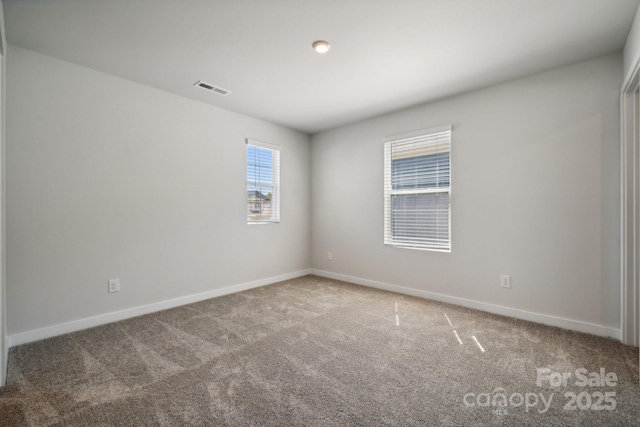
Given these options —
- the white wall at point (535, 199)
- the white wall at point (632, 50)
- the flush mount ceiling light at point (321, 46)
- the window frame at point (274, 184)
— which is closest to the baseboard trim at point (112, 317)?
the window frame at point (274, 184)

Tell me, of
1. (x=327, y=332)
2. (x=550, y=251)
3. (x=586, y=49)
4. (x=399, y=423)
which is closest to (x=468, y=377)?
(x=399, y=423)

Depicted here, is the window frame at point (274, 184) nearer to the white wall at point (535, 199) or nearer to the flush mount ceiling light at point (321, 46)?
the white wall at point (535, 199)

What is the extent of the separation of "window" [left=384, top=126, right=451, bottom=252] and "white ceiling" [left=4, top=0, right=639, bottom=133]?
0.69 meters

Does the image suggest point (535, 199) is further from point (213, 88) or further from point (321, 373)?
point (213, 88)

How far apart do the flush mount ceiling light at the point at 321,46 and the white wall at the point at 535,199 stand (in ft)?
5.85

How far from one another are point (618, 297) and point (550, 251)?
58 centimetres

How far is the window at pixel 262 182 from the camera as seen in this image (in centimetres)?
418

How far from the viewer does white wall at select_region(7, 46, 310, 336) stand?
8.01 ft

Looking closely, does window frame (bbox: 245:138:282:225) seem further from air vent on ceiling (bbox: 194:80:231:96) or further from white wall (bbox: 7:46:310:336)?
air vent on ceiling (bbox: 194:80:231:96)

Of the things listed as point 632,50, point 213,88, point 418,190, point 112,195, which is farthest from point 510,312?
point 112,195

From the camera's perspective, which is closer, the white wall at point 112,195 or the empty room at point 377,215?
the empty room at point 377,215

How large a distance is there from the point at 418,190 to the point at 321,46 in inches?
85.3

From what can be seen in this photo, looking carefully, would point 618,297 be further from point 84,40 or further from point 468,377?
point 84,40

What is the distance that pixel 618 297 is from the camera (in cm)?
245
